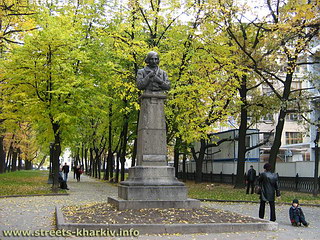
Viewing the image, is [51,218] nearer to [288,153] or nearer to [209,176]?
[209,176]

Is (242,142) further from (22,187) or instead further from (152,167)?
(152,167)

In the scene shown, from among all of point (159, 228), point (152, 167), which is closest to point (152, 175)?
point (152, 167)

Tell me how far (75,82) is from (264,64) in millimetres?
10450

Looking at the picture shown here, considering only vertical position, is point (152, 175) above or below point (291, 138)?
below

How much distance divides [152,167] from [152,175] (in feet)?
0.84

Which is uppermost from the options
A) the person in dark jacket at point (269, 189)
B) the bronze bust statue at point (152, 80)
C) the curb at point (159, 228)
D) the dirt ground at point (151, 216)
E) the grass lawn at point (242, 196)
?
the bronze bust statue at point (152, 80)

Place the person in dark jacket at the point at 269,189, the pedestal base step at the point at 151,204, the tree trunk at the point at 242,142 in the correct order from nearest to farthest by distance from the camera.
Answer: the person in dark jacket at the point at 269,189
the pedestal base step at the point at 151,204
the tree trunk at the point at 242,142

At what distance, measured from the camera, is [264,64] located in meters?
23.3

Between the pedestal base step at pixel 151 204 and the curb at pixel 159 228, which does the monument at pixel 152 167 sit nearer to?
the pedestal base step at pixel 151 204

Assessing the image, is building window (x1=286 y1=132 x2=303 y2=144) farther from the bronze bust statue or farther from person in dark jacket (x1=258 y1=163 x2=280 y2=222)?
person in dark jacket (x1=258 y1=163 x2=280 y2=222)

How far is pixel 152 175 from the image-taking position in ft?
43.9

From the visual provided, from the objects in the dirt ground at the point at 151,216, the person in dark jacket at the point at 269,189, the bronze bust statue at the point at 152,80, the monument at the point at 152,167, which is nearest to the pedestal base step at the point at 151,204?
the monument at the point at 152,167

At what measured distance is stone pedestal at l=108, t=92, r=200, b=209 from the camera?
495 inches

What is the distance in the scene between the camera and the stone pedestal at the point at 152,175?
12.6 metres
